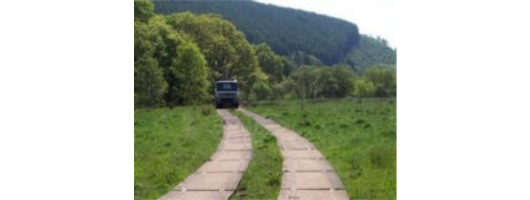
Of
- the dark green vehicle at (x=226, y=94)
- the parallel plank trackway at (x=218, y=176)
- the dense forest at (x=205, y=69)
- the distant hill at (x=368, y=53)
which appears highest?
the distant hill at (x=368, y=53)

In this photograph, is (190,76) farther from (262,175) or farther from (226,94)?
(262,175)

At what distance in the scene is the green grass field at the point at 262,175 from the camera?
8.09 metres

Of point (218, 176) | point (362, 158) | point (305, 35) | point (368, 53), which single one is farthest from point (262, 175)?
point (368, 53)

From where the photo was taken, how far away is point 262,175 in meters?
9.53

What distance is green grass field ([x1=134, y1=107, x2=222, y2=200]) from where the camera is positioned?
895 cm

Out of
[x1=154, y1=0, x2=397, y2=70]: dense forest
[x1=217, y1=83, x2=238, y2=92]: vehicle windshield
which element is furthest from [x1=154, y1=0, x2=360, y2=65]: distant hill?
[x1=217, y1=83, x2=238, y2=92]: vehicle windshield

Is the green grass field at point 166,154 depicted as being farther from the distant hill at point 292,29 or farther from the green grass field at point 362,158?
the distant hill at point 292,29

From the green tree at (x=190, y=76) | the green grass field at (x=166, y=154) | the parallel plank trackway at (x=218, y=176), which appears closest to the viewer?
the parallel plank trackway at (x=218, y=176)

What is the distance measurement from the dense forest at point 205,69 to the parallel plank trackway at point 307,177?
7.33 ft

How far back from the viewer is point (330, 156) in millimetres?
12117

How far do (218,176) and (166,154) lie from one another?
3448mm

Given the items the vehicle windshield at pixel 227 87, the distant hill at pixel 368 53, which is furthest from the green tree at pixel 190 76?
the distant hill at pixel 368 53

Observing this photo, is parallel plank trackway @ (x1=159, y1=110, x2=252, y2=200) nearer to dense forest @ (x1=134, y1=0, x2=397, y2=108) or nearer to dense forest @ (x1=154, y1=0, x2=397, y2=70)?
dense forest @ (x1=134, y1=0, x2=397, y2=108)
